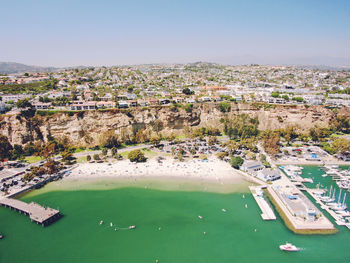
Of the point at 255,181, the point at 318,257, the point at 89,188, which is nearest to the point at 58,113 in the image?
the point at 89,188

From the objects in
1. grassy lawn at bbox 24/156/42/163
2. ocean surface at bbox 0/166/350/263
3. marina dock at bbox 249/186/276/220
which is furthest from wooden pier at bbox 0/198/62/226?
marina dock at bbox 249/186/276/220

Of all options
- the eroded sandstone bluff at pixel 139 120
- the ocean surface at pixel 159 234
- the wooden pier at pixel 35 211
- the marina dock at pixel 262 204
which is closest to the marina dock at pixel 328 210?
the ocean surface at pixel 159 234

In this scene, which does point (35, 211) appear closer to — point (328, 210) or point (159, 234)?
point (159, 234)

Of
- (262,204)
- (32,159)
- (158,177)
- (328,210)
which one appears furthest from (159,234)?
(32,159)

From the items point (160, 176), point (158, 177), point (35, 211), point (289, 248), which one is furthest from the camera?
point (160, 176)

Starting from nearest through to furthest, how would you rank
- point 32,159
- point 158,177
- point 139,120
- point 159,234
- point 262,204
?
point 159,234
point 262,204
point 158,177
point 32,159
point 139,120

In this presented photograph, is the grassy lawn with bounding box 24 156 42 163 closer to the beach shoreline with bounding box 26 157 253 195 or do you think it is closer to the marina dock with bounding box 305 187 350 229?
the beach shoreline with bounding box 26 157 253 195

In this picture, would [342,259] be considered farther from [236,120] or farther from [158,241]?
[236,120]
